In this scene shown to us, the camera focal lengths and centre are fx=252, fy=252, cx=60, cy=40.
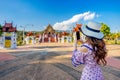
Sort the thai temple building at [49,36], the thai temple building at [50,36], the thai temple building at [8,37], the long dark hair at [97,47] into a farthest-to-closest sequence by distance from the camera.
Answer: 1. the thai temple building at [49,36]
2. the thai temple building at [50,36]
3. the thai temple building at [8,37]
4. the long dark hair at [97,47]

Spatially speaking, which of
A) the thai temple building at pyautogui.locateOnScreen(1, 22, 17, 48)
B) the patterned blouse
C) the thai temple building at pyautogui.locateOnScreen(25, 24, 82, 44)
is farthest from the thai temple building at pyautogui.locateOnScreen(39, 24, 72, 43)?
the patterned blouse

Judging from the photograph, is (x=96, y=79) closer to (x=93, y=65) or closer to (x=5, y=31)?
(x=93, y=65)

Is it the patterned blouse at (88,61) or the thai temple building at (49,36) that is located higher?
the thai temple building at (49,36)

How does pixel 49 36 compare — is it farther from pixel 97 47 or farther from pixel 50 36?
pixel 97 47

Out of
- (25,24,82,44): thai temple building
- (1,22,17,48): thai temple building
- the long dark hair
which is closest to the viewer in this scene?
the long dark hair

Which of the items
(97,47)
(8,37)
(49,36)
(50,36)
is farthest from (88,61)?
(50,36)

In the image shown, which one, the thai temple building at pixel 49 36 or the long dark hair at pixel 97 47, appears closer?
the long dark hair at pixel 97 47

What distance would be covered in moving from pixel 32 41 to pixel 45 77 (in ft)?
227

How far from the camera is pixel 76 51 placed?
14.3 ft

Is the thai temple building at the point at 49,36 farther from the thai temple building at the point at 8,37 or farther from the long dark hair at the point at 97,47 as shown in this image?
the long dark hair at the point at 97,47

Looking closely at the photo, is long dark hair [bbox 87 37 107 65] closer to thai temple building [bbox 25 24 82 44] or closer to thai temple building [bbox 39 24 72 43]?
thai temple building [bbox 25 24 82 44]

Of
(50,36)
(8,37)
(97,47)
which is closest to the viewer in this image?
(97,47)

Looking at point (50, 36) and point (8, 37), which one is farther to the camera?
point (50, 36)

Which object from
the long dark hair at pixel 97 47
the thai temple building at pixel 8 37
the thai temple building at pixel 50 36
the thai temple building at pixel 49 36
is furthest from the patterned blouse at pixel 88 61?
the thai temple building at pixel 49 36
